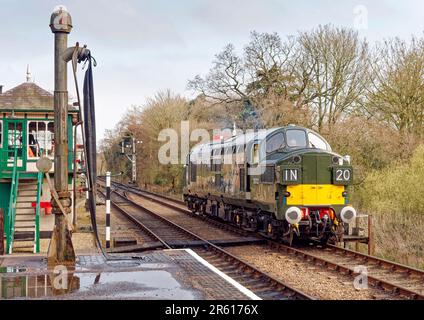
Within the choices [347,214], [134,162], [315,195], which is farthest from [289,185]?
[134,162]

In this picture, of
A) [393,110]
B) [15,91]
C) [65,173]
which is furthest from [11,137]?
[393,110]

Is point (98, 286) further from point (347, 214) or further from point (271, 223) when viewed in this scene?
point (271, 223)

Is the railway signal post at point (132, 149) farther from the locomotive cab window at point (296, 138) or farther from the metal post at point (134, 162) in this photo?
the locomotive cab window at point (296, 138)

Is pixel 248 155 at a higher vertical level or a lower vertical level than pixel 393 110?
lower

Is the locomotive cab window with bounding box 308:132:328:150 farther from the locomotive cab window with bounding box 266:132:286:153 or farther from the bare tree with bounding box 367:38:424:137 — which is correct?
the bare tree with bounding box 367:38:424:137

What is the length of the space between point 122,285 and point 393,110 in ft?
68.5

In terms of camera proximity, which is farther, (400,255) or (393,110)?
(393,110)

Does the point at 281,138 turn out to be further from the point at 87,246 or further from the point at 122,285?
the point at 122,285

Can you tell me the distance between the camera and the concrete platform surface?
815 centimetres

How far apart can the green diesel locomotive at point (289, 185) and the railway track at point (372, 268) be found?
42 centimetres

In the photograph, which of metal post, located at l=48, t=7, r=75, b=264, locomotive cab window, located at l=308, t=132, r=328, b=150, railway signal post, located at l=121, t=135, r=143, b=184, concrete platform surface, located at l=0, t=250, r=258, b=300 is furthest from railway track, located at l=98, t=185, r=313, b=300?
railway signal post, located at l=121, t=135, r=143, b=184

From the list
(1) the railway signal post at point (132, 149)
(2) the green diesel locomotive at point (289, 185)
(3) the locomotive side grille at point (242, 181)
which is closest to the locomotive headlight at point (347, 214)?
(2) the green diesel locomotive at point (289, 185)

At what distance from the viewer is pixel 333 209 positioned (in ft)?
49.2

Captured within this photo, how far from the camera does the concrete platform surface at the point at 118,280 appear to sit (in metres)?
8.15
